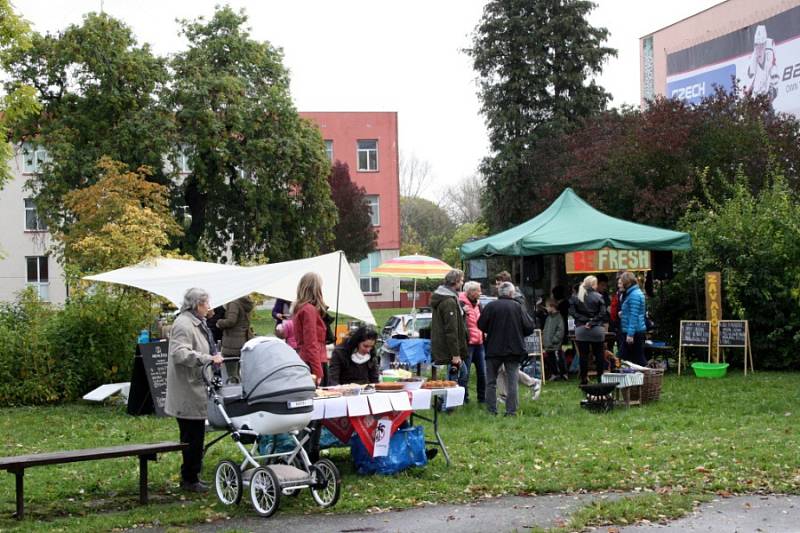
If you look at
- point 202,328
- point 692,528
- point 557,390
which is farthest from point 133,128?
point 692,528

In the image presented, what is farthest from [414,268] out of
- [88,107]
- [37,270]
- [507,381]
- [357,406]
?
[37,270]

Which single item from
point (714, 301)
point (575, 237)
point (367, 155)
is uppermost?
point (367, 155)

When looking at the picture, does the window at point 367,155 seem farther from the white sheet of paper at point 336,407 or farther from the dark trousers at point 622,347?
the white sheet of paper at point 336,407

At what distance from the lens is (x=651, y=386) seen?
47.9ft

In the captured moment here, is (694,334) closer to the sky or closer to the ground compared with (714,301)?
closer to the ground

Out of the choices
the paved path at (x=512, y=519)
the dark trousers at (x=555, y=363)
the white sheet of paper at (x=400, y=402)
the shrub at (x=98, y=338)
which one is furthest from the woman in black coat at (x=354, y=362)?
the dark trousers at (x=555, y=363)

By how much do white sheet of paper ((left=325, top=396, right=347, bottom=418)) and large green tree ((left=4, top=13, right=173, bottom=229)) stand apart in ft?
84.3

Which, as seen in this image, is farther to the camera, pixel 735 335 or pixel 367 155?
pixel 367 155

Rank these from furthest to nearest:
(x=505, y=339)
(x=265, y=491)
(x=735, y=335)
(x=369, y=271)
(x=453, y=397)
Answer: (x=369, y=271) → (x=735, y=335) → (x=505, y=339) → (x=453, y=397) → (x=265, y=491)

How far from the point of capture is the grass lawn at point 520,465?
8.36m

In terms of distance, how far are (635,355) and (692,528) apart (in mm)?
9341

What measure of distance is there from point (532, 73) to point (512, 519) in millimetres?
34334

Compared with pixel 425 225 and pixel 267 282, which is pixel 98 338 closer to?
pixel 267 282

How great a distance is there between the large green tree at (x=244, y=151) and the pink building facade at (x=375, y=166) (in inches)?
936
